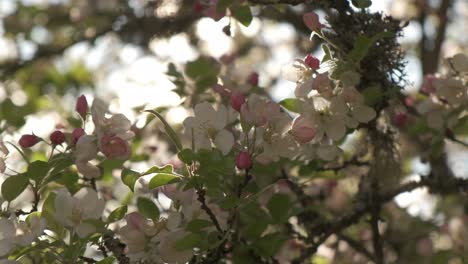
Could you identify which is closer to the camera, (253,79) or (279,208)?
(279,208)

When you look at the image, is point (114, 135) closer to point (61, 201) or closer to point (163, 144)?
point (61, 201)

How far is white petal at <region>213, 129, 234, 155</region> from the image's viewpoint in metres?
1.28

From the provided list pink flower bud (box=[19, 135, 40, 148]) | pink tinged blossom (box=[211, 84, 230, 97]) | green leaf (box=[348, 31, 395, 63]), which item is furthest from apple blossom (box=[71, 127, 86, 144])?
green leaf (box=[348, 31, 395, 63])

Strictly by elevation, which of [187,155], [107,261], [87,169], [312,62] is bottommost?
[107,261]

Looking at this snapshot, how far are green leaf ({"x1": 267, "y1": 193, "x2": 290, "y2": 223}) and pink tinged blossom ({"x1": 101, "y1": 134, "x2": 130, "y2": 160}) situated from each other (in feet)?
0.95

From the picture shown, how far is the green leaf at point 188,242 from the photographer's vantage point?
1217 millimetres

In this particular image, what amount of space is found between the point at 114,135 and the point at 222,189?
233mm

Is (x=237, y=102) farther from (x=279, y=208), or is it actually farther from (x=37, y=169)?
(x=37, y=169)

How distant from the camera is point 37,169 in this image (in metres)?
1.28

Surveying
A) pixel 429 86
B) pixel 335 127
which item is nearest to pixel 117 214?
pixel 335 127

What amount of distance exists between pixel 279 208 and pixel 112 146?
32 centimetres

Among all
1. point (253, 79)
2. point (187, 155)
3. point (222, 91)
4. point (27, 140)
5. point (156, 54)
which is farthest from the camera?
point (156, 54)

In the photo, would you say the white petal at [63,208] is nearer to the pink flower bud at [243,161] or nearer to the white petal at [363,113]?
the pink flower bud at [243,161]

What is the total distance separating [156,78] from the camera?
205 cm
